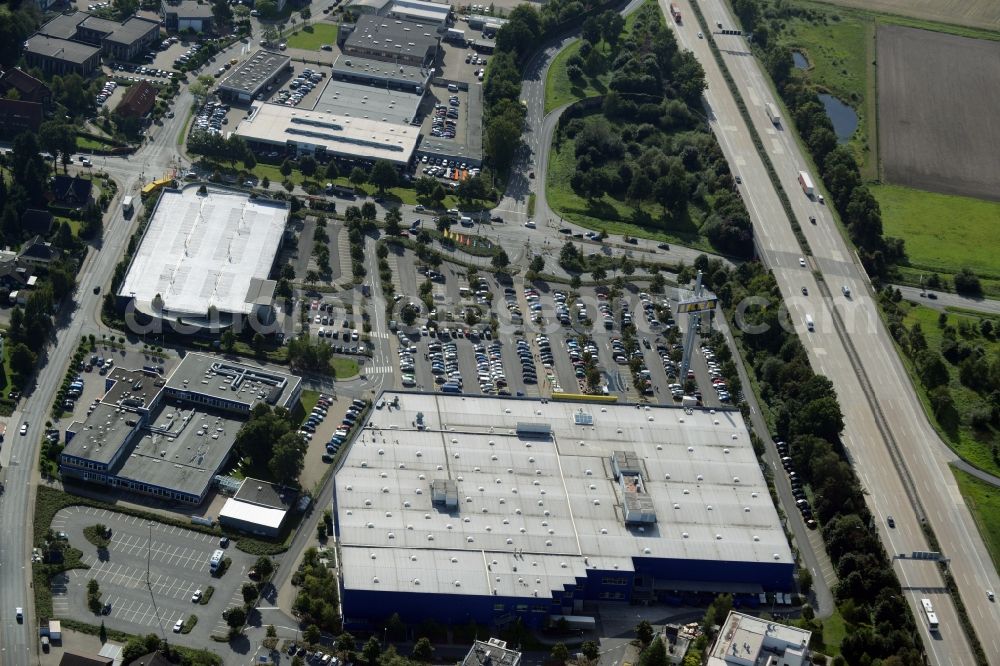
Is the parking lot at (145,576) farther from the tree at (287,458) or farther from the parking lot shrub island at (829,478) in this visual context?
the parking lot shrub island at (829,478)

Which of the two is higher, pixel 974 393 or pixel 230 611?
pixel 230 611

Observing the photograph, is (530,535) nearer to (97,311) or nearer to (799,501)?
(799,501)

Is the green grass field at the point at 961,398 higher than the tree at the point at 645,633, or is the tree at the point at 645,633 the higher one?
the tree at the point at 645,633

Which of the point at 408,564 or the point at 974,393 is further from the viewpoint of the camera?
the point at 974,393

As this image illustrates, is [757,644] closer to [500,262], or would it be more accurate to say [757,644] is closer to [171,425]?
[171,425]

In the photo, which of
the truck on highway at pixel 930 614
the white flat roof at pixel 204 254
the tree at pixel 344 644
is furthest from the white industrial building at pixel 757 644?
the white flat roof at pixel 204 254

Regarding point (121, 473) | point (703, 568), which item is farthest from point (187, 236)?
point (703, 568)
